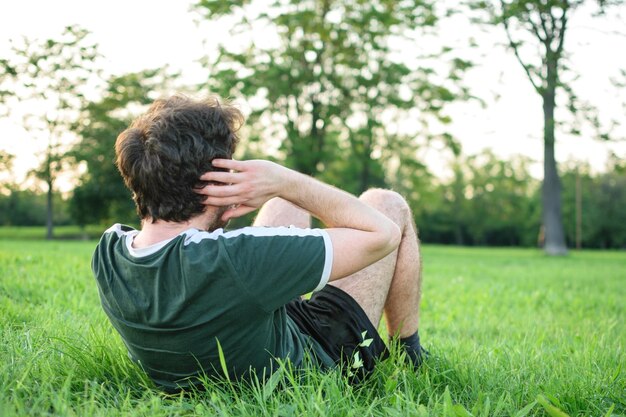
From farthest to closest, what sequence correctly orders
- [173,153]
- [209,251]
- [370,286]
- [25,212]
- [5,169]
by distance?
[25,212] → [5,169] → [370,286] → [173,153] → [209,251]

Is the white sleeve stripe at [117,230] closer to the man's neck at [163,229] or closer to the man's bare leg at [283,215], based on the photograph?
the man's neck at [163,229]

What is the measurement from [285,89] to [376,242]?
21.5 meters

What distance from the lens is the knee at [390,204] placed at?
290 cm

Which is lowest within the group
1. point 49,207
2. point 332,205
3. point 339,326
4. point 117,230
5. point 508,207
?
point 339,326

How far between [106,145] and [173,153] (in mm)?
33310

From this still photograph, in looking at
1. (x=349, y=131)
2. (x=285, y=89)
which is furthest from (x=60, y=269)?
(x=349, y=131)

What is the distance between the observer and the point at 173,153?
2.09 metres

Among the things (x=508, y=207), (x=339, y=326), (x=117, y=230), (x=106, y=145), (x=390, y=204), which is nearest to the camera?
(x=117, y=230)

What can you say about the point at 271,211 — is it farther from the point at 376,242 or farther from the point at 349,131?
the point at 349,131

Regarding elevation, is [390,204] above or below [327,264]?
above

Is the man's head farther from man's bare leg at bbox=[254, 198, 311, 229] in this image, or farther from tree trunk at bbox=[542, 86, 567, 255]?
tree trunk at bbox=[542, 86, 567, 255]

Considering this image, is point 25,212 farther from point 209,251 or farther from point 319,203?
point 209,251

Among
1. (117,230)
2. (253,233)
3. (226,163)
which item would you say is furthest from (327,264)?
(117,230)

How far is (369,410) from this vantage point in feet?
6.60
